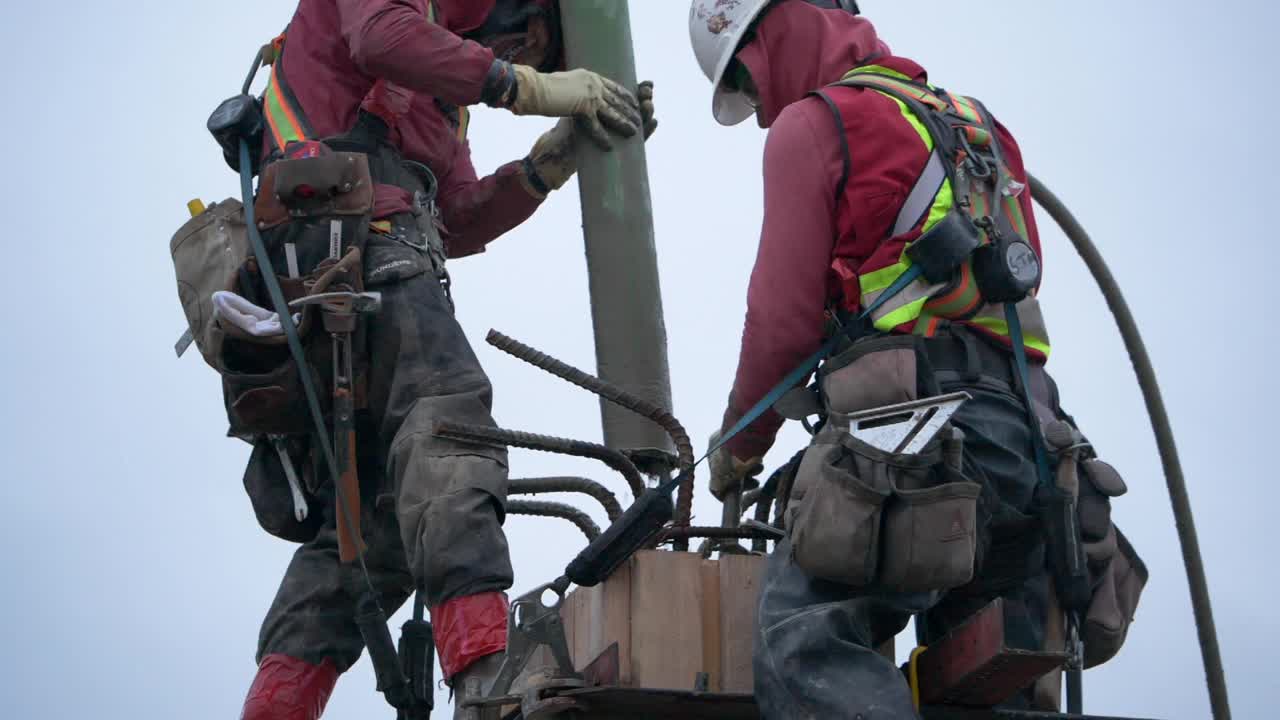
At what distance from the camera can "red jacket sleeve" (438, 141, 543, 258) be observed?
20.9ft

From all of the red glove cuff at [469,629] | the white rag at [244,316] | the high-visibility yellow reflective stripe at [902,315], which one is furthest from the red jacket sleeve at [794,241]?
the white rag at [244,316]

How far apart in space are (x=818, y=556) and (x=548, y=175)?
2.70m

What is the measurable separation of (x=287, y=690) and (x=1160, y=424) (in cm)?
321

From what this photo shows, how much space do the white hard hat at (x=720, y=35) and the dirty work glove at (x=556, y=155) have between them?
70cm

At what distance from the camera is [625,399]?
540cm

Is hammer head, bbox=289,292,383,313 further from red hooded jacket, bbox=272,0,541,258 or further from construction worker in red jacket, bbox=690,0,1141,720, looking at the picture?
construction worker in red jacket, bbox=690,0,1141,720

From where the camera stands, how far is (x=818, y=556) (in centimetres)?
414

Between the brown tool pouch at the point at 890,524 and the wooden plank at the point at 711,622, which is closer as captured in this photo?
the brown tool pouch at the point at 890,524

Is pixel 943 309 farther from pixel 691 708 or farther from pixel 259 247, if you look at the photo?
pixel 259 247

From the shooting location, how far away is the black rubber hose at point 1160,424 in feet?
18.1

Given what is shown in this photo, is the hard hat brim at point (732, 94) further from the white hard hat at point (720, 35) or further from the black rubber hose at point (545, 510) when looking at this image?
the black rubber hose at point (545, 510)

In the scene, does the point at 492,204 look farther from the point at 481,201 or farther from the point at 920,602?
the point at 920,602

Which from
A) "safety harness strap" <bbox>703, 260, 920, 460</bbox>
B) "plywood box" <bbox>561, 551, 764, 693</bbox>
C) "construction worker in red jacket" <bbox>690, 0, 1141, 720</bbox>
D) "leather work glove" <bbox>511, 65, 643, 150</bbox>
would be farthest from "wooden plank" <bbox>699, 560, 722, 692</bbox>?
"leather work glove" <bbox>511, 65, 643, 150</bbox>

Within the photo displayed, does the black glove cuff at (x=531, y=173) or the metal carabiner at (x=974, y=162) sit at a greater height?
the black glove cuff at (x=531, y=173)
